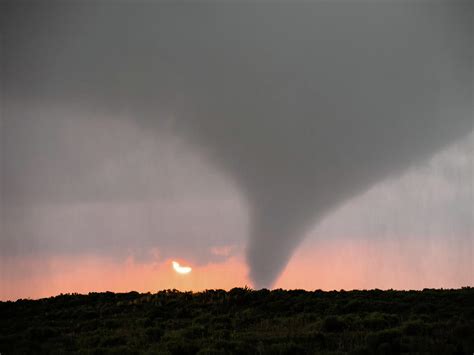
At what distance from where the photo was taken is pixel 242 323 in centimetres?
2920

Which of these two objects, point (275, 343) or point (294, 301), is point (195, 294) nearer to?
point (294, 301)

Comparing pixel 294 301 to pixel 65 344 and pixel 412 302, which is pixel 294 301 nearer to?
pixel 412 302

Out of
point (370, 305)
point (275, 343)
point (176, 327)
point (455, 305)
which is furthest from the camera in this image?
point (370, 305)

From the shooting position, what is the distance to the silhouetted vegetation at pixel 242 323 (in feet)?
64.4

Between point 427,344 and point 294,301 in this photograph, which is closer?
point 427,344

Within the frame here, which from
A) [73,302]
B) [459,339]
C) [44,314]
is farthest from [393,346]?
[73,302]

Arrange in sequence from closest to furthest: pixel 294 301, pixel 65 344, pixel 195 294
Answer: pixel 65 344 → pixel 294 301 → pixel 195 294

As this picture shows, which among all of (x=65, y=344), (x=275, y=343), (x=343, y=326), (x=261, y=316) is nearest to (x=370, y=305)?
(x=261, y=316)

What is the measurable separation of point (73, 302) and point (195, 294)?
10.2m

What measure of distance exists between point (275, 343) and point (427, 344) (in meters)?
5.60

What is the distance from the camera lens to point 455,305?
103ft

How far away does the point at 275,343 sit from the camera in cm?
2095

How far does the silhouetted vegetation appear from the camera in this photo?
19622 millimetres

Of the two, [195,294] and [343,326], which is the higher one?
[195,294]
